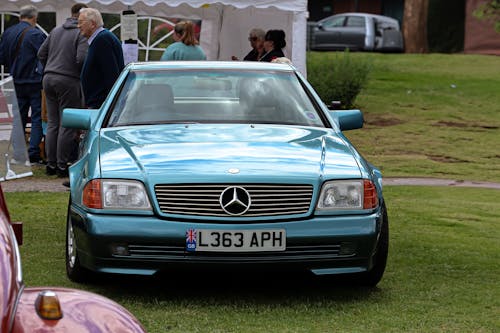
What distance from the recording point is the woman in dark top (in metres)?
14.2

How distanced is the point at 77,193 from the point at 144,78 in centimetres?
151

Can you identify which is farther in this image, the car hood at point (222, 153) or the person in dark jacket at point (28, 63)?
the person in dark jacket at point (28, 63)

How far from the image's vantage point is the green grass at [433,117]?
57.5 ft

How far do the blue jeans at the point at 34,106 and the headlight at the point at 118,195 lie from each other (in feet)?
27.5

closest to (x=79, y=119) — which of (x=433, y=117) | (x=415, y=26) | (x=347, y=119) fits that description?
(x=347, y=119)

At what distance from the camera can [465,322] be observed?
672 centimetres

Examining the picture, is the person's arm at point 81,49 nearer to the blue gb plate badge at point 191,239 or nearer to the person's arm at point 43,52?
the person's arm at point 43,52

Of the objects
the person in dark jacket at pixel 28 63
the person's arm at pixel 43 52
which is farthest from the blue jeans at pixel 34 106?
the person's arm at pixel 43 52

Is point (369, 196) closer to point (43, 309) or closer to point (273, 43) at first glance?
point (43, 309)

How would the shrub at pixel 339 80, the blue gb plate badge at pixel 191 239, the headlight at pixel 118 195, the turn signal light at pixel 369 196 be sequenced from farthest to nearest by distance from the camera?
the shrub at pixel 339 80 → the turn signal light at pixel 369 196 → the headlight at pixel 118 195 → the blue gb plate badge at pixel 191 239

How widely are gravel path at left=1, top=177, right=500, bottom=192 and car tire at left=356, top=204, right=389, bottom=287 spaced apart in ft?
19.6

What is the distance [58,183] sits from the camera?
13.5m

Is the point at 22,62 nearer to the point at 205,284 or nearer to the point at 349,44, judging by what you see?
the point at 205,284

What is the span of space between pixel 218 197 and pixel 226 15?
12.5m
